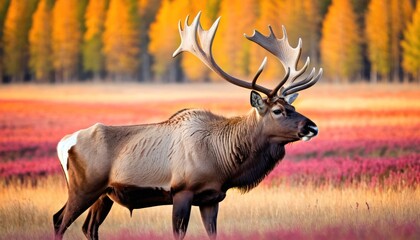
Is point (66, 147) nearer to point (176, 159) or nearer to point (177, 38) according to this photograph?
point (176, 159)

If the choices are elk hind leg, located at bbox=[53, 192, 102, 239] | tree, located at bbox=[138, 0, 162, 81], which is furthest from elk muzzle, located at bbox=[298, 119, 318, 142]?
tree, located at bbox=[138, 0, 162, 81]

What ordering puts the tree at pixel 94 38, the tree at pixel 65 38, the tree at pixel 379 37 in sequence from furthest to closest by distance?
the tree at pixel 94 38 < the tree at pixel 65 38 < the tree at pixel 379 37

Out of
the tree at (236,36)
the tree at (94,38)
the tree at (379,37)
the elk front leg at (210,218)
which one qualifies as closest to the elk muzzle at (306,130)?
the elk front leg at (210,218)

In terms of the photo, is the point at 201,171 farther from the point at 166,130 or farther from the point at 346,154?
the point at 346,154

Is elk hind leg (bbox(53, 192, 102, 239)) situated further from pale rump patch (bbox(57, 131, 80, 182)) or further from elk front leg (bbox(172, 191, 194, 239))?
elk front leg (bbox(172, 191, 194, 239))

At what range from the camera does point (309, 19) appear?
169 feet

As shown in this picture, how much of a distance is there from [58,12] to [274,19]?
43.7 feet

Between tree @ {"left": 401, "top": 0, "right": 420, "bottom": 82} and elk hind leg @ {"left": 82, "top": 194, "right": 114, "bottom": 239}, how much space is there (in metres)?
36.1

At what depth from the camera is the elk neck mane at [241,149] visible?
907cm

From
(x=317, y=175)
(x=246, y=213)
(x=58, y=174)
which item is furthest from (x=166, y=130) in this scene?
(x=58, y=174)

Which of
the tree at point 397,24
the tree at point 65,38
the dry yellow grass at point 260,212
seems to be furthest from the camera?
the tree at point 65,38

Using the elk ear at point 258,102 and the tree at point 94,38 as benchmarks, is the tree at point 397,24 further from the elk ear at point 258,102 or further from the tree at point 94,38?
the elk ear at point 258,102

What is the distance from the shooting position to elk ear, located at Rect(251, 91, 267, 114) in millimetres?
8844

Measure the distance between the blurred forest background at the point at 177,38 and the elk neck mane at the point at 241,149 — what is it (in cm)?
3754
